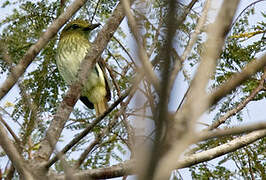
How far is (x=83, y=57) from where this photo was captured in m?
4.63

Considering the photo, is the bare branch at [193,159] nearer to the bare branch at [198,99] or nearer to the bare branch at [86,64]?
the bare branch at [86,64]

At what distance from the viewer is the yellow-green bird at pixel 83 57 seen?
→ 4586mm

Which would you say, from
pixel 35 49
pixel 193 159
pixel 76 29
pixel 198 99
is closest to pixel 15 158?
pixel 198 99

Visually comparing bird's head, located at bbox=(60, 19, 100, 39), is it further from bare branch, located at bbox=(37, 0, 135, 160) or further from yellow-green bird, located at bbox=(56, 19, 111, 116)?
bare branch, located at bbox=(37, 0, 135, 160)

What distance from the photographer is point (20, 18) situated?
3.21 m

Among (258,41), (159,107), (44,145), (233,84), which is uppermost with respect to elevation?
(258,41)

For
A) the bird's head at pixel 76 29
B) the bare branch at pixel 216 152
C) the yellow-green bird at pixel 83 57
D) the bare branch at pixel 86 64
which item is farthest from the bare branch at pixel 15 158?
the bird's head at pixel 76 29

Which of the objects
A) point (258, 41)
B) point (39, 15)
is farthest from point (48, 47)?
point (258, 41)

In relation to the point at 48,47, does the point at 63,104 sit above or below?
below

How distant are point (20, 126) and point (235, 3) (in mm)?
2099

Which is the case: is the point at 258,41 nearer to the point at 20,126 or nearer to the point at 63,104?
the point at 63,104

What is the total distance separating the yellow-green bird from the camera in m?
4.59

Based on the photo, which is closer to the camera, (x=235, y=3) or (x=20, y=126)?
(x=235, y=3)

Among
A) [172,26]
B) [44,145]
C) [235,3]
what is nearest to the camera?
[172,26]
